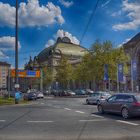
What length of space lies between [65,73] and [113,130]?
79.3 m

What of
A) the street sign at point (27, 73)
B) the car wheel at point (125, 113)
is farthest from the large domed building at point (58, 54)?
the car wheel at point (125, 113)

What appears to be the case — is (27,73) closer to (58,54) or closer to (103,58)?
(103,58)

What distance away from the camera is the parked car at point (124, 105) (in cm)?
1953

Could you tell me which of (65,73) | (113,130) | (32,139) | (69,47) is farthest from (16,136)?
(69,47)

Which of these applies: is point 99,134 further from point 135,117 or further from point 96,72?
point 96,72

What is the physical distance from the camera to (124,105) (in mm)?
20344

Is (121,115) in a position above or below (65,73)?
below

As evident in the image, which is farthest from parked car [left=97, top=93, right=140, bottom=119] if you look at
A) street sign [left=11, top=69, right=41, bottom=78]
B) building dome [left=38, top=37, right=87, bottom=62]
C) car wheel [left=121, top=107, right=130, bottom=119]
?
building dome [left=38, top=37, right=87, bottom=62]

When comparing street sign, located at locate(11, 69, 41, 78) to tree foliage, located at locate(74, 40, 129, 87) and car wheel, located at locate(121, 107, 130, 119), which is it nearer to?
tree foliage, located at locate(74, 40, 129, 87)

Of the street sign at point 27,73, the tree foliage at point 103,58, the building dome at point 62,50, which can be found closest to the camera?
the tree foliage at point 103,58

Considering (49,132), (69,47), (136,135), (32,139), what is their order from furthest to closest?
(69,47) → (49,132) → (136,135) → (32,139)

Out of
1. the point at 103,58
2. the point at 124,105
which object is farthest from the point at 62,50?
the point at 124,105

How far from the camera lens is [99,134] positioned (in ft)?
42.5

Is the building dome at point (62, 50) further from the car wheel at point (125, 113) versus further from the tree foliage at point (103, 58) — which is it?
the car wheel at point (125, 113)
